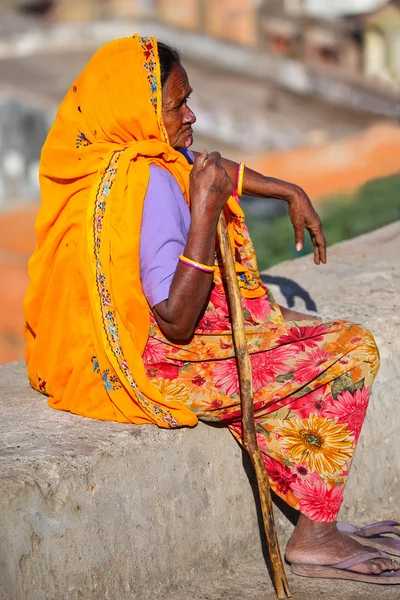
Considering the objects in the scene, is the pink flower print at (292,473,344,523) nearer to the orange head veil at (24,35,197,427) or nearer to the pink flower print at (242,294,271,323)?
the orange head veil at (24,35,197,427)

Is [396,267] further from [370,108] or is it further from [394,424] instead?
[370,108]

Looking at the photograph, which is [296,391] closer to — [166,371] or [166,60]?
[166,371]

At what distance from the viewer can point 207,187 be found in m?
2.91

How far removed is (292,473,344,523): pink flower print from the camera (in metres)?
3.08

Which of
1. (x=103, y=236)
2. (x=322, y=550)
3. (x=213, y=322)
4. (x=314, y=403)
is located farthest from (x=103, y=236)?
(x=322, y=550)

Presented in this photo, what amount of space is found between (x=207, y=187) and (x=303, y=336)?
55cm

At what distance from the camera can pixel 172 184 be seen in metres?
3.06

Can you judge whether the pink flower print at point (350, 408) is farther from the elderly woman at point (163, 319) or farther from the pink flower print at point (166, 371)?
the pink flower print at point (166, 371)

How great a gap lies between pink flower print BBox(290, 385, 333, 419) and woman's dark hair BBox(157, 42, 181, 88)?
3.31 ft

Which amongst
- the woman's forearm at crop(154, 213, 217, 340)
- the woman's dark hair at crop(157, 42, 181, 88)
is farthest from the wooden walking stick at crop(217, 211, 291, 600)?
the woman's dark hair at crop(157, 42, 181, 88)

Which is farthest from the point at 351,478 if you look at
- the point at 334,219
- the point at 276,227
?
the point at 276,227

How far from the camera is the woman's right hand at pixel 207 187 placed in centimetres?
290

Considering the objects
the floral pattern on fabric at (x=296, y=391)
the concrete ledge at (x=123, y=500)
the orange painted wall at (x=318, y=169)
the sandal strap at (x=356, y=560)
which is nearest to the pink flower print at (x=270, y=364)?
A: the floral pattern on fabric at (x=296, y=391)

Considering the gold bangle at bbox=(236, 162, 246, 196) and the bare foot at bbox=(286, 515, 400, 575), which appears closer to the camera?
the bare foot at bbox=(286, 515, 400, 575)
